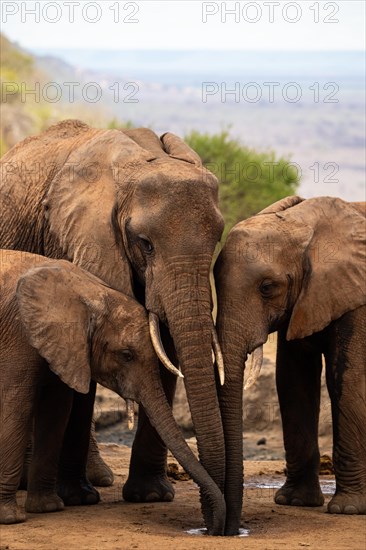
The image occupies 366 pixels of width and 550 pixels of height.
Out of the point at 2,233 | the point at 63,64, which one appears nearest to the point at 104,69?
the point at 63,64

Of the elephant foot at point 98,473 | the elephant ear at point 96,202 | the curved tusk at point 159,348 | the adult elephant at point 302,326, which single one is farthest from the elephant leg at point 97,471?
the curved tusk at point 159,348

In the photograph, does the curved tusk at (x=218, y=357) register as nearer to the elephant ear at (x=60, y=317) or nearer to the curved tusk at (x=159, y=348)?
the curved tusk at (x=159, y=348)

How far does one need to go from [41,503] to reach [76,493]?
590 millimetres

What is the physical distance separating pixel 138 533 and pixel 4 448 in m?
0.80

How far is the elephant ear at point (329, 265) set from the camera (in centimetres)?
888

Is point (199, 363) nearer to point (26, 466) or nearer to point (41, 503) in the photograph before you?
point (41, 503)

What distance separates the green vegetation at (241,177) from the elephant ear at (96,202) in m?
12.0

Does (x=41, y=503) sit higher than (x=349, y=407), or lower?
A: lower

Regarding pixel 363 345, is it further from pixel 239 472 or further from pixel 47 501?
pixel 47 501

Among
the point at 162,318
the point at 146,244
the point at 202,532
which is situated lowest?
the point at 202,532

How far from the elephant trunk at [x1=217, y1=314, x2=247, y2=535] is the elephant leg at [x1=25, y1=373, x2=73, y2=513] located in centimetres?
87

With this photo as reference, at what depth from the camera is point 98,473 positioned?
10.4 metres

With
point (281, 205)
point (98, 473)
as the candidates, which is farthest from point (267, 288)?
point (98, 473)

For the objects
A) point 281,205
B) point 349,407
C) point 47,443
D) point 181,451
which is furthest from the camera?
point 281,205
